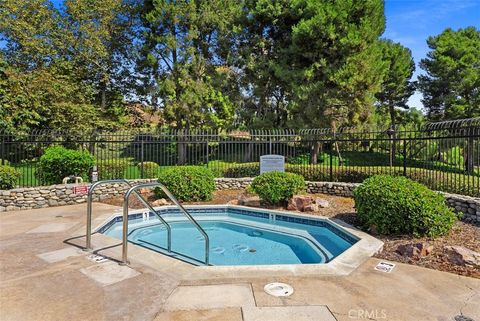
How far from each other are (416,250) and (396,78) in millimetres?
23427

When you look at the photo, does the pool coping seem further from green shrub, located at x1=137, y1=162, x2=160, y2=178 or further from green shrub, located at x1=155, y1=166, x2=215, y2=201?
green shrub, located at x1=137, y1=162, x2=160, y2=178

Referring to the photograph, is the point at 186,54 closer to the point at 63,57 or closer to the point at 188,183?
the point at 63,57

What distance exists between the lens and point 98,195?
9.85m

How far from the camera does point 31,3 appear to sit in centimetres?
1795

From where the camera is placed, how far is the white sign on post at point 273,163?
440 inches

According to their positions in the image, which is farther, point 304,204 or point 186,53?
point 186,53

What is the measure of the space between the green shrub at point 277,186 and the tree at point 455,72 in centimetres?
1972

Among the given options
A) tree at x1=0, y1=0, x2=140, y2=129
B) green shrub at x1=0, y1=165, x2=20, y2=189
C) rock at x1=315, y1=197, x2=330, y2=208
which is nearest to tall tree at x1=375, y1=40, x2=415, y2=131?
rock at x1=315, y1=197, x2=330, y2=208

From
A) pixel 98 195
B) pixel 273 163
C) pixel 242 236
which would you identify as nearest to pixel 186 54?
pixel 273 163

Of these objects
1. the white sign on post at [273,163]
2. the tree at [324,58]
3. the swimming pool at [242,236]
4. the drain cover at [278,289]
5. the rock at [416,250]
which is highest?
the tree at [324,58]

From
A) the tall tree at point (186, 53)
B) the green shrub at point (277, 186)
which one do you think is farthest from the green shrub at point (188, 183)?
the tall tree at point (186, 53)

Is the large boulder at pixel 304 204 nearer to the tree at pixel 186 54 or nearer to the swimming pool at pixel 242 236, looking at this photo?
the swimming pool at pixel 242 236

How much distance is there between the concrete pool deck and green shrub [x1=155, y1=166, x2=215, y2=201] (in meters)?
4.58

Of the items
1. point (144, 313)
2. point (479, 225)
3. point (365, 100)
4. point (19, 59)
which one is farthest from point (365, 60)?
point (19, 59)
